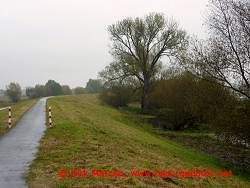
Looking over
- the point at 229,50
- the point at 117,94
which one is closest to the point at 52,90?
the point at 117,94

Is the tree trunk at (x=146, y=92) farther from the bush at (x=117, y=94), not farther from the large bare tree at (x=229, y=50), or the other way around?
the large bare tree at (x=229, y=50)

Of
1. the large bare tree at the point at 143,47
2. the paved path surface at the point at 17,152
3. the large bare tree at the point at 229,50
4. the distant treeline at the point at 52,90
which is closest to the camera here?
the paved path surface at the point at 17,152

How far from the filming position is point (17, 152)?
32.2ft

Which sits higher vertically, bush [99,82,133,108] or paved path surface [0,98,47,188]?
bush [99,82,133,108]

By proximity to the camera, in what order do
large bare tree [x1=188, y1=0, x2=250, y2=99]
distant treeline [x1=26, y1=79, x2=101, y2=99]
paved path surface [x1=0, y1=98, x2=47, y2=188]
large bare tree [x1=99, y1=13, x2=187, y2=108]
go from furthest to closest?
1. distant treeline [x1=26, y1=79, x2=101, y2=99]
2. large bare tree [x1=99, y1=13, x2=187, y2=108]
3. large bare tree [x1=188, y1=0, x2=250, y2=99]
4. paved path surface [x1=0, y1=98, x2=47, y2=188]

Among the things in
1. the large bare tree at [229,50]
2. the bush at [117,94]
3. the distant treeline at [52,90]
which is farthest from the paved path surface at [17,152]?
the distant treeline at [52,90]

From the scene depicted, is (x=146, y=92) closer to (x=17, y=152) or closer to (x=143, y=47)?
(x=143, y=47)

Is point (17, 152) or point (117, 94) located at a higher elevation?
point (117, 94)

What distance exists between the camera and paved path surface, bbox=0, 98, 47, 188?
22.2ft

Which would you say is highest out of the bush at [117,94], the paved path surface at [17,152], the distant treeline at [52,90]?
the distant treeline at [52,90]

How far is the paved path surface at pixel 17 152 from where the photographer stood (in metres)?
6.76

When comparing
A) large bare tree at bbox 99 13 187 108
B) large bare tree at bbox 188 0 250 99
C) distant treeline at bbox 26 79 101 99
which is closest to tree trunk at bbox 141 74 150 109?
large bare tree at bbox 99 13 187 108

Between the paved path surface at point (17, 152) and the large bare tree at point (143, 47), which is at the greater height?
the large bare tree at point (143, 47)

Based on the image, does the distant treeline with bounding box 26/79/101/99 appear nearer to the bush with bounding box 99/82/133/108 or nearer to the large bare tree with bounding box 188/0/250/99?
the bush with bounding box 99/82/133/108
